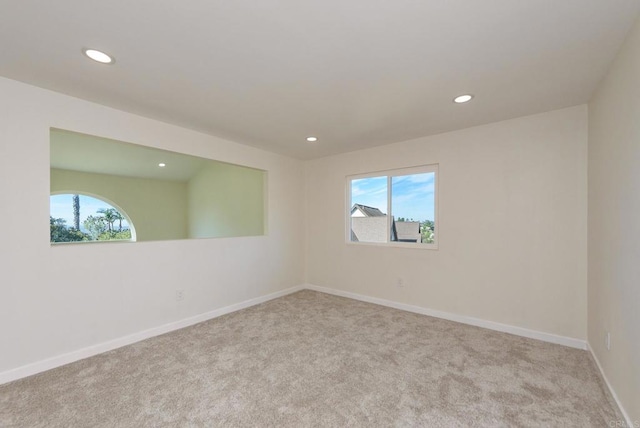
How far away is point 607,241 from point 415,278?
195 centimetres

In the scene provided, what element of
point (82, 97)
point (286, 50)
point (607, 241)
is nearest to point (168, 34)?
point (286, 50)

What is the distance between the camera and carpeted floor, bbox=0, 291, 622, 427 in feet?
5.49

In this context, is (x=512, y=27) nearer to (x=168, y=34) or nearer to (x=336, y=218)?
(x=168, y=34)

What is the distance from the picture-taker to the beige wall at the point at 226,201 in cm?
494

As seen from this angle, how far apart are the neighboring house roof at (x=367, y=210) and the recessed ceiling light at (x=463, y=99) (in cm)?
189

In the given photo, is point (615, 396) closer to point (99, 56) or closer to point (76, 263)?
point (99, 56)

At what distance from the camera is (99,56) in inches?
70.1

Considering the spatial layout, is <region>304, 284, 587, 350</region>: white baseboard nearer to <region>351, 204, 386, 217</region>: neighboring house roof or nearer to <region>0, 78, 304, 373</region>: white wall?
<region>351, 204, 386, 217</region>: neighboring house roof

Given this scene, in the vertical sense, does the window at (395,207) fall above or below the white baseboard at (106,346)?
above

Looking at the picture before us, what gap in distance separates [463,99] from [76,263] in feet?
12.5

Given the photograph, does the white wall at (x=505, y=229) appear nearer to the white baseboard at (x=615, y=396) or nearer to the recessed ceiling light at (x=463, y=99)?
the white baseboard at (x=615, y=396)

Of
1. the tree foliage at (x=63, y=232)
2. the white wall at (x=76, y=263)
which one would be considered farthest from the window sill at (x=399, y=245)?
the tree foliage at (x=63, y=232)

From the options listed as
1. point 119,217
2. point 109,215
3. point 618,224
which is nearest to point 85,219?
point 109,215

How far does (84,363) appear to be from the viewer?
2.31 meters
